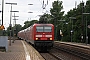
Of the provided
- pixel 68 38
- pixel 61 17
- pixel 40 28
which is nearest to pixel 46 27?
pixel 40 28

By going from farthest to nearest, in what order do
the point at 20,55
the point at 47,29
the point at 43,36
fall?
the point at 47,29 < the point at 43,36 < the point at 20,55

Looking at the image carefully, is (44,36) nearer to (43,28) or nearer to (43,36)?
(43,36)

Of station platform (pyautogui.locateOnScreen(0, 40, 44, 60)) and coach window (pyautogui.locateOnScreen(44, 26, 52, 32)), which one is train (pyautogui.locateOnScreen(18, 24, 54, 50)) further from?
station platform (pyautogui.locateOnScreen(0, 40, 44, 60))

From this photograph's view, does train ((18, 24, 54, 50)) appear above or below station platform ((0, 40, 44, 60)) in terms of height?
above

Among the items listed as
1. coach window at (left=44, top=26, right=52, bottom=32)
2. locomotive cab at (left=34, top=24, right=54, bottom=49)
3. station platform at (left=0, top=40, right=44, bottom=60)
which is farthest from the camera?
coach window at (left=44, top=26, right=52, bottom=32)

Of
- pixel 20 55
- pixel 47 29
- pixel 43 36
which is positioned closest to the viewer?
pixel 20 55

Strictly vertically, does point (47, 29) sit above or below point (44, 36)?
above

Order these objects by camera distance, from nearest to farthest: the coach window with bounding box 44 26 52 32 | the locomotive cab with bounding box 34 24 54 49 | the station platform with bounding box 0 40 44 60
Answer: the station platform with bounding box 0 40 44 60 < the locomotive cab with bounding box 34 24 54 49 < the coach window with bounding box 44 26 52 32

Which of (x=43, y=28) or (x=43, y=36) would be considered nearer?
(x=43, y=36)

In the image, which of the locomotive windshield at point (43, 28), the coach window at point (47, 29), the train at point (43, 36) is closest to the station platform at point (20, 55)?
the train at point (43, 36)

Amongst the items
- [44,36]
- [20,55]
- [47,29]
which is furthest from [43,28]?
[20,55]

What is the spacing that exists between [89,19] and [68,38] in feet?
34.5

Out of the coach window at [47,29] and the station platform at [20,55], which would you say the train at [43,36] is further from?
the station platform at [20,55]

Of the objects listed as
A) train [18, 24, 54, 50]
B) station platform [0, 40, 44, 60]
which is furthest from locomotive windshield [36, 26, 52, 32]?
station platform [0, 40, 44, 60]
